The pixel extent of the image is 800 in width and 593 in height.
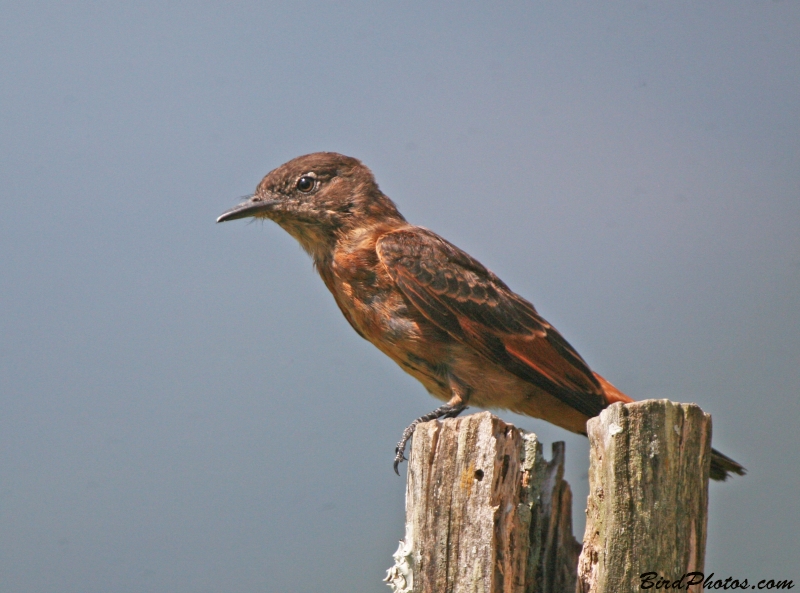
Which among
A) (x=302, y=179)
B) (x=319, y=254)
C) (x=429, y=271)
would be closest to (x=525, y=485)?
(x=429, y=271)

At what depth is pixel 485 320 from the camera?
15.5ft

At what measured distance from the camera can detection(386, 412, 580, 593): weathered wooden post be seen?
112 inches

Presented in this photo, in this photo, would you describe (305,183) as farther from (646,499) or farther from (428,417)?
(646,499)

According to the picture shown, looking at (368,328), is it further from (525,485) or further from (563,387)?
(525,485)

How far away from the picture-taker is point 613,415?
2812mm

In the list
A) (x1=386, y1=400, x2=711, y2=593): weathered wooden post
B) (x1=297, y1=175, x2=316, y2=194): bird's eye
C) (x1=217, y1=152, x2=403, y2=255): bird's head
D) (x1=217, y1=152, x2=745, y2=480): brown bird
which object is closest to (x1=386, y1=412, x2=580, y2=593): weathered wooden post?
(x1=386, y1=400, x2=711, y2=593): weathered wooden post

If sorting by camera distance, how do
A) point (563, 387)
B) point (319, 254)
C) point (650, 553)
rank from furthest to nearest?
1. point (319, 254)
2. point (563, 387)
3. point (650, 553)

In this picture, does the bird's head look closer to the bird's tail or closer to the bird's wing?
the bird's wing

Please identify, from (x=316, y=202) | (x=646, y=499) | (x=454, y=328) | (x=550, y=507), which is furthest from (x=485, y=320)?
(x=646, y=499)

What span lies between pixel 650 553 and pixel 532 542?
46 cm

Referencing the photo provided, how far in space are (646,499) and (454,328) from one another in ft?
6.58

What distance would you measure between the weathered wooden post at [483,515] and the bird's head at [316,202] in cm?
234

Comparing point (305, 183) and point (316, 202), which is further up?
point (305, 183)

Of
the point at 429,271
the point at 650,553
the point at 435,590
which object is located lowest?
the point at 435,590
